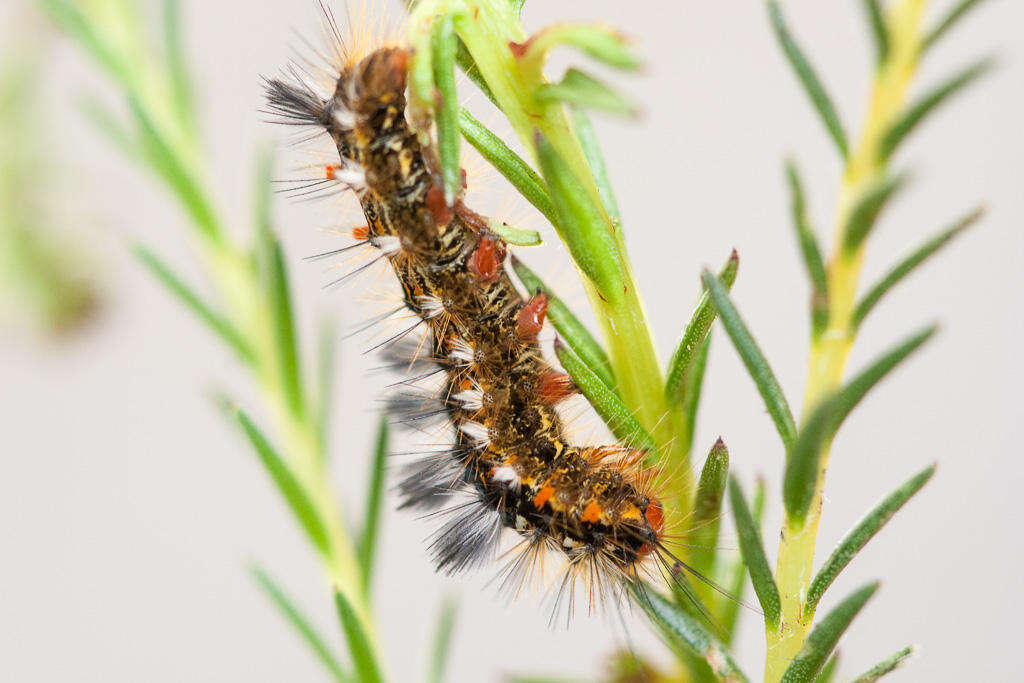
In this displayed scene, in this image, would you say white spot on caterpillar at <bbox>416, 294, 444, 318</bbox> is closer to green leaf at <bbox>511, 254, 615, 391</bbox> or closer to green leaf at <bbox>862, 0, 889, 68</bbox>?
green leaf at <bbox>511, 254, 615, 391</bbox>

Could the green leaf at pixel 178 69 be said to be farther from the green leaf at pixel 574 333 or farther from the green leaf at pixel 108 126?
the green leaf at pixel 574 333

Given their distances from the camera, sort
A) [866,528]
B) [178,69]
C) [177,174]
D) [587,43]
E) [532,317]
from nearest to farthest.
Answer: [587,43]
[866,528]
[532,317]
[177,174]
[178,69]

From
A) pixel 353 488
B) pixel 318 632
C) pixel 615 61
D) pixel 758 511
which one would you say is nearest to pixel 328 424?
pixel 318 632

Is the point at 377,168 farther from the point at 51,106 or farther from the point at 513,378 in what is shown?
the point at 51,106

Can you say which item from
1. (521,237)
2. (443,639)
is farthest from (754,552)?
(443,639)

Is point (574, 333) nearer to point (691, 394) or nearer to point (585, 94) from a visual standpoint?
point (691, 394)

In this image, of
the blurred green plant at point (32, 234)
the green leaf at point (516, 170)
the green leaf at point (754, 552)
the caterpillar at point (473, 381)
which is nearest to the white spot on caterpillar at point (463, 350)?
the caterpillar at point (473, 381)
